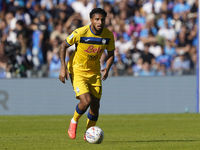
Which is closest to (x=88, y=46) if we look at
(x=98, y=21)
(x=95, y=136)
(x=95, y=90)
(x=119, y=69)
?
(x=98, y=21)

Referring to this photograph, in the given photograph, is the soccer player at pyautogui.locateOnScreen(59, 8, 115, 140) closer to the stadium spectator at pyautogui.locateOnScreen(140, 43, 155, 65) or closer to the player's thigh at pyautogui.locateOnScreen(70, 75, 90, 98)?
the player's thigh at pyautogui.locateOnScreen(70, 75, 90, 98)

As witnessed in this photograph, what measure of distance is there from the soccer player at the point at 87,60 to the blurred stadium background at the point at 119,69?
663cm

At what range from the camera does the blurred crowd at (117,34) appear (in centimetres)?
1393

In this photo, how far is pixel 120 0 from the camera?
637 inches

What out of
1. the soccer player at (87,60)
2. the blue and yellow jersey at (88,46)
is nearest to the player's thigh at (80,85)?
the soccer player at (87,60)

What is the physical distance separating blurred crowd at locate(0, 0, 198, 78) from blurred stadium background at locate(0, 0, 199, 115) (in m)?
0.03

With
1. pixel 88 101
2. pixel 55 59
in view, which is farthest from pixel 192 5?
pixel 88 101

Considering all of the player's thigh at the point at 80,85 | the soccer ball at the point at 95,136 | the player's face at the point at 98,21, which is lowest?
the soccer ball at the point at 95,136

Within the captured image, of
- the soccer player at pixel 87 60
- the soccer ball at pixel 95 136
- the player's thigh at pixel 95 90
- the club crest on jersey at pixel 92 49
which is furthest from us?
the player's thigh at pixel 95 90

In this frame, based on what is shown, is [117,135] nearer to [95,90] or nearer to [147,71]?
→ [95,90]

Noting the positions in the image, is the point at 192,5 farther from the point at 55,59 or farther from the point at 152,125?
the point at 152,125

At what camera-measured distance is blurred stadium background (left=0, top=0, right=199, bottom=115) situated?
13.9 metres

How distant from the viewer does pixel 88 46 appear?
22.7 feet

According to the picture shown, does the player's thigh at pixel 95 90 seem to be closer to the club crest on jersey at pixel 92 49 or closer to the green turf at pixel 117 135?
the club crest on jersey at pixel 92 49
